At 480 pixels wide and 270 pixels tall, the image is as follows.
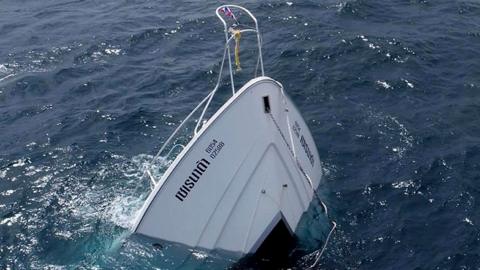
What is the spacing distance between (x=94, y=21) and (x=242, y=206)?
19927 millimetres

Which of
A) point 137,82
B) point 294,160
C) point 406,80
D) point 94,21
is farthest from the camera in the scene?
point 94,21

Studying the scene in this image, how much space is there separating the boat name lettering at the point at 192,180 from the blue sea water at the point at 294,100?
1.51 meters

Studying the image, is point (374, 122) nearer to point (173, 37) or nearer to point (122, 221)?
point (122, 221)

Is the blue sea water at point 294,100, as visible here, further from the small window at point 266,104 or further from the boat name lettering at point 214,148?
the small window at point 266,104

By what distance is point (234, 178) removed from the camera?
14.9 meters

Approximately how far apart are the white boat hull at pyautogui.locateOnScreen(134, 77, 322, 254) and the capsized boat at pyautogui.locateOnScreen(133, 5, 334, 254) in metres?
0.02

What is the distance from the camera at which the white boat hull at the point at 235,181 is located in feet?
46.5

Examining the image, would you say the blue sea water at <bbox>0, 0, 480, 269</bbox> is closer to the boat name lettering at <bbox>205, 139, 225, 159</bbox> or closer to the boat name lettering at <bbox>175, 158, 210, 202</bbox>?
the boat name lettering at <bbox>175, 158, 210, 202</bbox>

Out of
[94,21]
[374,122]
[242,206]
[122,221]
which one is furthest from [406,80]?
[94,21]

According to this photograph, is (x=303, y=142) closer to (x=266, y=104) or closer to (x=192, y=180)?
(x=266, y=104)

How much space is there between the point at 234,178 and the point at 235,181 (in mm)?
88

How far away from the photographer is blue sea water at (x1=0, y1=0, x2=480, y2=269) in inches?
642

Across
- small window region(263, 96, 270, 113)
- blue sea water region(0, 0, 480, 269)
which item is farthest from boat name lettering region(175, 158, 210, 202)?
small window region(263, 96, 270, 113)

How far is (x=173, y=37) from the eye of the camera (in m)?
28.9
